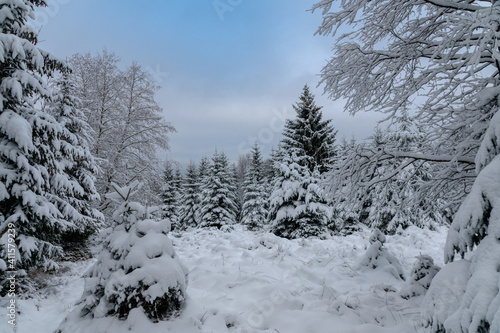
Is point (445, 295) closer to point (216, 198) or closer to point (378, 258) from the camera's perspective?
point (378, 258)

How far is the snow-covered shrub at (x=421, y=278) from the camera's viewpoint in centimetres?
353

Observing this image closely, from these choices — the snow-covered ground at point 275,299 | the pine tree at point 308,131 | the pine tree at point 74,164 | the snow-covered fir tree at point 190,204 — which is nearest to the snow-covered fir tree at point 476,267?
the snow-covered ground at point 275,299

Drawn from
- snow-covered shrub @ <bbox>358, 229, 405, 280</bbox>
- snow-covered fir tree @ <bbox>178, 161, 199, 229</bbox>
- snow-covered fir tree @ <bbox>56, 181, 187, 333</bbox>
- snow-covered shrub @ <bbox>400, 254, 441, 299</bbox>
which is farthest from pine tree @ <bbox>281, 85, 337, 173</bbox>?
snow-covered fir tree @ <bbox>178, 161, 199, 229</bbox>

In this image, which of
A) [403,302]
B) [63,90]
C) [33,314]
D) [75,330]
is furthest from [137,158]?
[403,302]

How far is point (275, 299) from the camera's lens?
11.8ft

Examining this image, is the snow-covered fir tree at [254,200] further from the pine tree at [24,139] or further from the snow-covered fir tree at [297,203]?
the pine tree at [24,139]

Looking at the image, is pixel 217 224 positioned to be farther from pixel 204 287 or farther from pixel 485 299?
pixel 485 299

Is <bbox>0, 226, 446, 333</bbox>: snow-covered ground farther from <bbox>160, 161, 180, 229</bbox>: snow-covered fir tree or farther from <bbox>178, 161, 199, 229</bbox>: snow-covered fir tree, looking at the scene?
<bbox>178, 161, 199, 229</bbox>: snow-covered fir tree

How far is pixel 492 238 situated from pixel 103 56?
648 inches

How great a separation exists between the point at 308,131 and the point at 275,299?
11844 mm

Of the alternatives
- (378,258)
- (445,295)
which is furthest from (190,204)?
(445,295)

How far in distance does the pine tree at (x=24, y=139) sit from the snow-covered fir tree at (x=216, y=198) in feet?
57.4

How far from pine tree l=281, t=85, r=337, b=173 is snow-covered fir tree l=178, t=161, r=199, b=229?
1616 cm

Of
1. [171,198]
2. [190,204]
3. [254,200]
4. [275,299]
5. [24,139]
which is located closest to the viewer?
[275,299]
